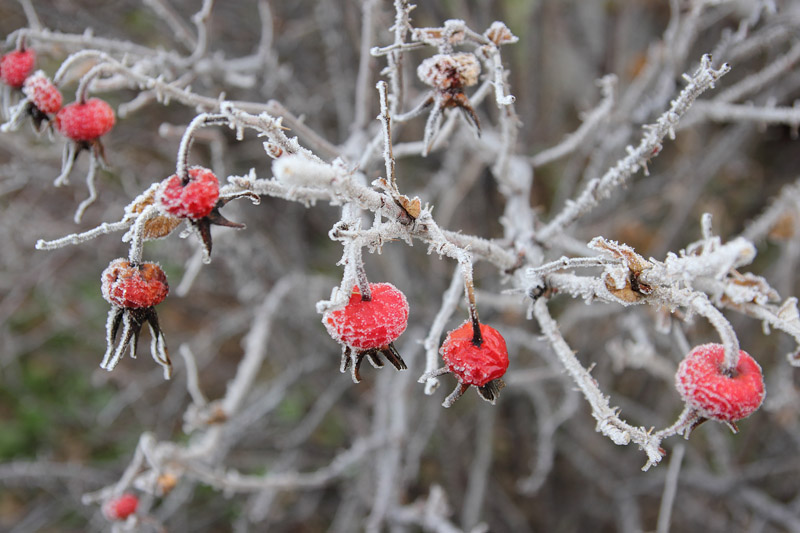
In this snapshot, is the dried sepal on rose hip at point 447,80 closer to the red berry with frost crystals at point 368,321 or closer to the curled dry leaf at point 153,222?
the red berry with frost crystals at point 368,321

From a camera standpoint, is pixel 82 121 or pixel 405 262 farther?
pixel 405 262

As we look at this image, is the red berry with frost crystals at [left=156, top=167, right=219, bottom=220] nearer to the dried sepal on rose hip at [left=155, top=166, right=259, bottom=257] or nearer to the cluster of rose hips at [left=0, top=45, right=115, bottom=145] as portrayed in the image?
the dried sepal on rose hip at [left=155, top=166, right=259, bottom=257]

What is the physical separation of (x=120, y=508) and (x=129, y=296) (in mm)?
873

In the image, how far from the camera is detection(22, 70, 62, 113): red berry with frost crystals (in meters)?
1.28

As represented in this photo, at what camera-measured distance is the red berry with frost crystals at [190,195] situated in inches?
36.1

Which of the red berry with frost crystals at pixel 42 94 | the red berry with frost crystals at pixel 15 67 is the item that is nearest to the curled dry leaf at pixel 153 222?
the red berry with frost crystals at pixel 42 94

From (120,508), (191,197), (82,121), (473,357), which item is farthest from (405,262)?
(191,197)

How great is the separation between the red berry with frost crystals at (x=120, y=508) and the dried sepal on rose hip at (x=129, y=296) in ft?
2.49

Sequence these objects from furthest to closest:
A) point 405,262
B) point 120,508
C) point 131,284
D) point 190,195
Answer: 1. point 405,262
2. point 120,508
3. point 131,284
4. point 190,195

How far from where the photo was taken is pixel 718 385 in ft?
3.29

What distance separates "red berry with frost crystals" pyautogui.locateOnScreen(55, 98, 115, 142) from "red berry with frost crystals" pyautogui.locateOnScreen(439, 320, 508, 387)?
2.91ft

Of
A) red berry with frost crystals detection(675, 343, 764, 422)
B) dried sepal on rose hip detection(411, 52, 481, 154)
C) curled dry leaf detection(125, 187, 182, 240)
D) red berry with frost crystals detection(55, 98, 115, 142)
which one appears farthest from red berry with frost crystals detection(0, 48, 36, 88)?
red berry with frost crystals detection(675, 343, 764, 422)

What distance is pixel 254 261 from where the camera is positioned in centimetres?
257

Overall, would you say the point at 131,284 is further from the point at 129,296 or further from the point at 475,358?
the point at 475,358
